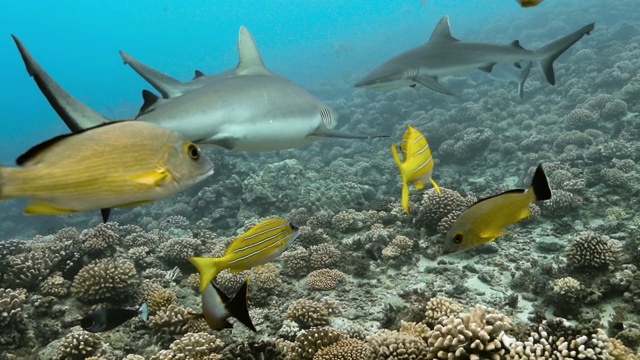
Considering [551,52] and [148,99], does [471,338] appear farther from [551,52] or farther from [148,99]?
[551,52]

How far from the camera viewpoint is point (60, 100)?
1819 mm

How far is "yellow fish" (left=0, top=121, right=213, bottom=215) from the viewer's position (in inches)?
57.6

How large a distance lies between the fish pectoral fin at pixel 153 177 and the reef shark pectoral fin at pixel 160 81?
4.92ft

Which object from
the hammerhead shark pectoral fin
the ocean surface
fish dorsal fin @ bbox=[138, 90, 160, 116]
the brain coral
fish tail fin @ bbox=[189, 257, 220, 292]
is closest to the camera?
fish dorsal fin @ bbox=[138, 90, 160, 116]

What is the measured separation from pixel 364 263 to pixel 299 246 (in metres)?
1.67

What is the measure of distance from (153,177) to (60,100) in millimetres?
690

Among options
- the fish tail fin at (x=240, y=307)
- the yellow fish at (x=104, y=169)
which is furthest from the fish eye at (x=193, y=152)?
the fish tail fin at (x=240, y=307)

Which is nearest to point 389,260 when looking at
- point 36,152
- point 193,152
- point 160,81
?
point 160,81

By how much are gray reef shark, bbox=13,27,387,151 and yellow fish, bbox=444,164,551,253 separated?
1.31m

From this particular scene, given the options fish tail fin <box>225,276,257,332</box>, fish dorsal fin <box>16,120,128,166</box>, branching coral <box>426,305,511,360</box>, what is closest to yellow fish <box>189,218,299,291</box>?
fish tail fin <box>225,276,257,332</box>

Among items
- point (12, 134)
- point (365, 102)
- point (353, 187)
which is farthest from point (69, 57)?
point (353, 187)

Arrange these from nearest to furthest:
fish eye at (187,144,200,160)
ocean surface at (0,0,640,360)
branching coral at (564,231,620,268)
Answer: fish eye at (187,144,200,160) < ocean surface at (0,0,640,360) < branching coral at (564,231,620,268)

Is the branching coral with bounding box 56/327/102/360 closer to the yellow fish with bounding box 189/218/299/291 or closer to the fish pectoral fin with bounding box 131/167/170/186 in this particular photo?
the yellow fish with bounding box 189/218/299/291

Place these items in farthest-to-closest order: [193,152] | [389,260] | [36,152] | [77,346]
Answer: [389,260] < [77,346] < [193,152] < [36,152]
